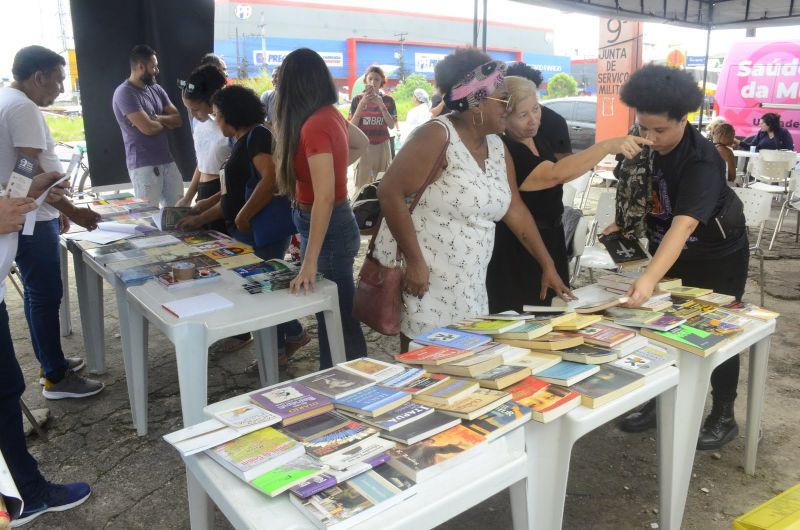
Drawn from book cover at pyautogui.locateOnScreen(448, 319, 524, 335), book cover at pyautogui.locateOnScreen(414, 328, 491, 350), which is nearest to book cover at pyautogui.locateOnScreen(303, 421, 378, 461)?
book cover at pyautogui.locateOnScreen(414, 328, 491, 350)

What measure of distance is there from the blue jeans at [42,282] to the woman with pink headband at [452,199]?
157 cm

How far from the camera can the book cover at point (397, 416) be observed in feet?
3.76

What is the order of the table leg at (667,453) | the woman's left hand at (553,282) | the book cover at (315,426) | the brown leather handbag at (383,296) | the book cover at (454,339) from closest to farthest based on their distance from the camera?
the book cover at (315,426)
the book cover at (454,339)
the table leg at (667,453)
the brown leather handbag at (383,296)
the woman's left hand at (553,282)

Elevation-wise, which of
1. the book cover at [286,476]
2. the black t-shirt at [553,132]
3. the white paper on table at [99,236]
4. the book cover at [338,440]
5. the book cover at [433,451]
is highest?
the black t-shirt at [553,132]

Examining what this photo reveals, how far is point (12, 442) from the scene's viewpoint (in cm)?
183

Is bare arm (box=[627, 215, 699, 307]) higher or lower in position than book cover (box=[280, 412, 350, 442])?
higher

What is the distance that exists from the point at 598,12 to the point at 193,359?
4.48 metres

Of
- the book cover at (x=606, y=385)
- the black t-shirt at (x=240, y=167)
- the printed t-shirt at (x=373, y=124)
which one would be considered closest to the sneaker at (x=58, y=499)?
the black t-shirt at (x=240, y=167)

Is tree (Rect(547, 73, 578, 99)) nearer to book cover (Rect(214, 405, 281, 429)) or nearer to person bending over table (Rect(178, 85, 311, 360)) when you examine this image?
person bending over table (Rect(178, 85, 311, 360))

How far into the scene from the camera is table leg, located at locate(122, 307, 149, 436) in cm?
232

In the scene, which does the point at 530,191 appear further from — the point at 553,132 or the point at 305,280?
the point at 305,280

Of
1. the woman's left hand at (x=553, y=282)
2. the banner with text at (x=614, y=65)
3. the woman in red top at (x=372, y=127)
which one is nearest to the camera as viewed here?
the woman's left hand at (x=553, y=282)

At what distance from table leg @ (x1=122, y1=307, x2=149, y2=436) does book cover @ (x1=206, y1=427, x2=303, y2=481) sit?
1.28m

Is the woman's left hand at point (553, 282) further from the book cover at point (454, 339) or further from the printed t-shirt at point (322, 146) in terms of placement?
the printed t-shirt at point (322, 146)
